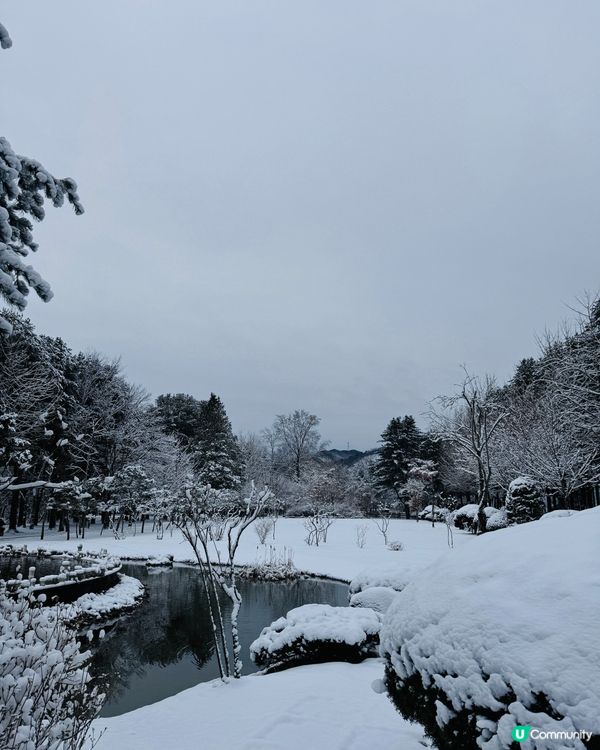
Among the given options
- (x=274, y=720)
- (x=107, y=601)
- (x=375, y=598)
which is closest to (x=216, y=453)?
(x=107, y=601)

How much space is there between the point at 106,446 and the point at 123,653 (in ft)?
78.6

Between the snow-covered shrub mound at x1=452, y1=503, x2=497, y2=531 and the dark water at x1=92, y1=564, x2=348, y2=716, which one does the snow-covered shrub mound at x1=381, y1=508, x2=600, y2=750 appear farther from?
the snow-covered shrub mound at x1=452, y1=503, x2=497, y2=531

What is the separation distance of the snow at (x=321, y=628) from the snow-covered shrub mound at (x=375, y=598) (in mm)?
1001

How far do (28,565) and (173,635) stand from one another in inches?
353

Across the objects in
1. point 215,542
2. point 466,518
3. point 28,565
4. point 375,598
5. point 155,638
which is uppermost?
point 466,518

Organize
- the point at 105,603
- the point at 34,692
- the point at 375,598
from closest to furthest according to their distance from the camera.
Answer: the point at 34,692, the point at 375,598, the point at 105,603

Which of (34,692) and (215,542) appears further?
(215,542)

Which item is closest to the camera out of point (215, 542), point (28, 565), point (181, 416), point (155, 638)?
point (155, 638)

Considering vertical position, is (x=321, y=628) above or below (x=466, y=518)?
below

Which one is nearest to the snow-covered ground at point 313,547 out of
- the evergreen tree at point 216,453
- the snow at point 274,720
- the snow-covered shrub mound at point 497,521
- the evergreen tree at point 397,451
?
the snow-covered shrub mound at point 497,521

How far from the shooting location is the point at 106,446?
102ft

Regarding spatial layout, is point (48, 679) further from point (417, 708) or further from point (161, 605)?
point (161, 605)

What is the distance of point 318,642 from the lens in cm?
750

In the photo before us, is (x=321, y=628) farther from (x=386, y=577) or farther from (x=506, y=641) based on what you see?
(x=506, y=641)
